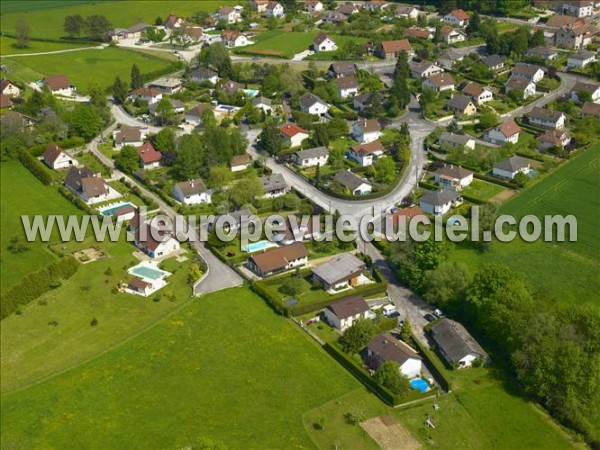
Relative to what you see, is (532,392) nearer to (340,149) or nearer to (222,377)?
(222,377)

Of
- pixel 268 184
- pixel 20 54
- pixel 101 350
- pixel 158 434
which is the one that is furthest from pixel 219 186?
pixel 20 54

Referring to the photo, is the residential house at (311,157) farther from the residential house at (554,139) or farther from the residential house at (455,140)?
the residential house at (554,139)

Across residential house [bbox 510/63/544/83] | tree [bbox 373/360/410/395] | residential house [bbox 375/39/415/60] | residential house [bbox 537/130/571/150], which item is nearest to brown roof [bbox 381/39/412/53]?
residential house [bbox 375/39/415/60]

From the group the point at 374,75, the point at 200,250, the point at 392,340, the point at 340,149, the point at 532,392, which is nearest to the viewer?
the point at 532,392

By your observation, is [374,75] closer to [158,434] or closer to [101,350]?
[101,350]

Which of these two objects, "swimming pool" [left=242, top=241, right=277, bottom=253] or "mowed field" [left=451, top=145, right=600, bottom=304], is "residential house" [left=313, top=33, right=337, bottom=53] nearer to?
"mowed field" [left=451, top=145, right=600, bottom=304]

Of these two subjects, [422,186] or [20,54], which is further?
[20,54]

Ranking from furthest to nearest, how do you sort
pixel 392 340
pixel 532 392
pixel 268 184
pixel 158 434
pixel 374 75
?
pixel 374 75
pixel 268 184
pixel 392 340
pixel 532 392
pixel 158 434
